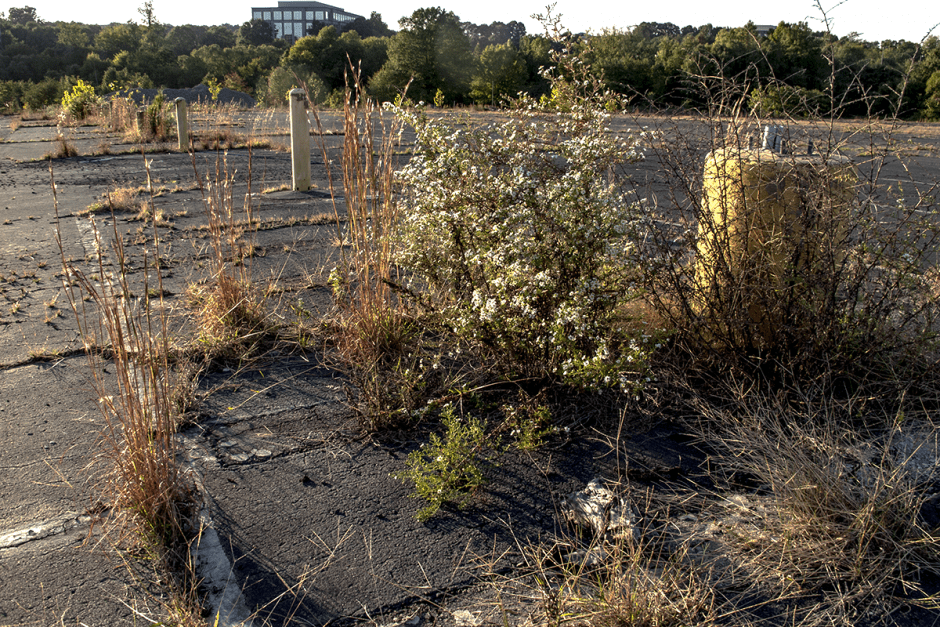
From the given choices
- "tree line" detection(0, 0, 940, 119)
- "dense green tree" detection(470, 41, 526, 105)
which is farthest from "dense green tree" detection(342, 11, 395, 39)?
"dense green tree" detection(470, 41, 526, 105)

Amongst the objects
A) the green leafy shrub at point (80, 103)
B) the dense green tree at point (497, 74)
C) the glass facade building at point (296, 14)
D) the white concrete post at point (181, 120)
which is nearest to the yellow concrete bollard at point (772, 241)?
the white concrete post at point (181, 120)

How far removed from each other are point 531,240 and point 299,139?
6.67 meters

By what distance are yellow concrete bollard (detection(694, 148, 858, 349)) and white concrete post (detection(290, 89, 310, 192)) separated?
6.33 metres

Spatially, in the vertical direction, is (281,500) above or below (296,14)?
below

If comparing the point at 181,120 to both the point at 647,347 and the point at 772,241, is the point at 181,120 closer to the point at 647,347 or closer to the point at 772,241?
the point at 647,347

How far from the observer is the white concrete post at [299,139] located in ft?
28.5

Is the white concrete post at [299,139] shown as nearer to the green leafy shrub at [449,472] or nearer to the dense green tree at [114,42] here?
the green leafy shrub at [449,472]

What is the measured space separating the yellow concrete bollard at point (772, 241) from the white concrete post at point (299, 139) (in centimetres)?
633

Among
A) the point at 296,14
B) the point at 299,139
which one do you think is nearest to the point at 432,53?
the point at 299,139

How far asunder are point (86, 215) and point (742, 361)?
786 cm

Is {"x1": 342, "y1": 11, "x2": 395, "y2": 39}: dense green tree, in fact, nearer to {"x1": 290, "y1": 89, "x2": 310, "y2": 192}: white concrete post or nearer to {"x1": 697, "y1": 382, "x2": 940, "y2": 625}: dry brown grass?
{"x1": 290, "y1": 89, "x2": 310, "y2": 192}: white concrete post

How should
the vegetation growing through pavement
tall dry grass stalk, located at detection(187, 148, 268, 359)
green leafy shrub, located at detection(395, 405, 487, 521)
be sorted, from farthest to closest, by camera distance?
tall dry grass stalk, located at detection(187, 148, 268, 359) < green leafy shrub, located at detection(395, 405, 487, 521) < the vegetation growing through pavement

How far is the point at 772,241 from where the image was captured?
318 centimetres

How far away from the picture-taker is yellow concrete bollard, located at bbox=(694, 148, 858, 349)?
3.05 meters
